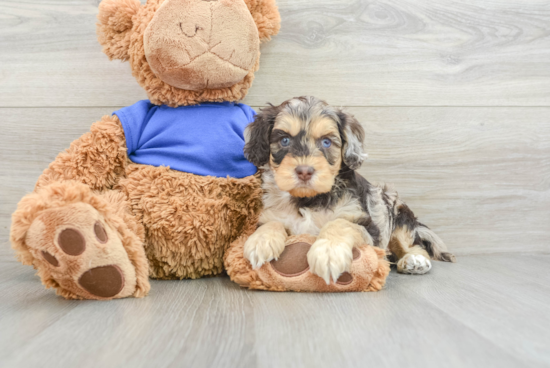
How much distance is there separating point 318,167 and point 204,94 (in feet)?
2.18

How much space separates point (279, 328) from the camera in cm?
127

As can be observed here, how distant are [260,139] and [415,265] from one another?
1007 millimetres

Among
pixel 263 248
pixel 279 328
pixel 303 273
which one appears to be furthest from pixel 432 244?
pixel 279 328

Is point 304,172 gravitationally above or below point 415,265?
above

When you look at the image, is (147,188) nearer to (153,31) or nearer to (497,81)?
(153,31)

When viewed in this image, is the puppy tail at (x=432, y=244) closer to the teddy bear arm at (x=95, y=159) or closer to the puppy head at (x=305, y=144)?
the puppy head at (x=305, y=144)

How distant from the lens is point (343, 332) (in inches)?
49.1

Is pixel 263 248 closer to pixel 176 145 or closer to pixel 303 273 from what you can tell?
pixel 303 273

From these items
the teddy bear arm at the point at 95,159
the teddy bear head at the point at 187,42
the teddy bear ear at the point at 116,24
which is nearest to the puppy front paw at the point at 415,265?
the teddy bear head at the point at 187,42

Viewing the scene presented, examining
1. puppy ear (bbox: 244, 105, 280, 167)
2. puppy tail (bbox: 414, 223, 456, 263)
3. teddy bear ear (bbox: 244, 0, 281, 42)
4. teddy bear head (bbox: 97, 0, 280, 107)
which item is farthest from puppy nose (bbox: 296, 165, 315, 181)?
puppy tail (bbox: 414, 223, 456, 263)

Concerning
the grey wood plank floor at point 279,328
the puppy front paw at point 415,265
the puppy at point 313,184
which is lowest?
the puppy front paw at point 415,265

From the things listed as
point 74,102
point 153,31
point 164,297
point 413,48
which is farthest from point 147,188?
point 413,48

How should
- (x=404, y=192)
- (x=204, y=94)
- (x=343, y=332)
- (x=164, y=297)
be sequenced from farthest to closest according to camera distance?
(x=404, y=192), (x=204, y=94), (x=164, y=297), (x=343, y=332)

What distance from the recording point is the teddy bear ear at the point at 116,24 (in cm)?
186
